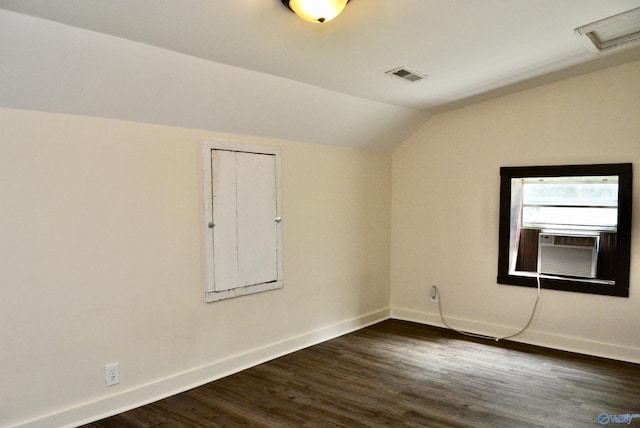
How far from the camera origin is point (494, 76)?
347 centimetres

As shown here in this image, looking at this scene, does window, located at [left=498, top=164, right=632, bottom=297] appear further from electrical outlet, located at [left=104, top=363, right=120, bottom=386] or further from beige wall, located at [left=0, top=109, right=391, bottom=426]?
electrical outlet, located at [left=104, top=363, right=120, bottom=386]

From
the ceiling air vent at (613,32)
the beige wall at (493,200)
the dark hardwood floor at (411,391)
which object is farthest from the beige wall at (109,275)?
the ceiling air vent at (613,32)

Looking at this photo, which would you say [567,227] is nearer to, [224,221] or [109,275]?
[224,221]

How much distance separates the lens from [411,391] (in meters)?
3.00

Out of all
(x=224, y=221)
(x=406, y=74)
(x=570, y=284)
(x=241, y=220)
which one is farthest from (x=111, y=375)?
(x=570, y=284)

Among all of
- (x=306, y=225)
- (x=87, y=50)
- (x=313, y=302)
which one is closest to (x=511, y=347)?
(x=313, y=302)

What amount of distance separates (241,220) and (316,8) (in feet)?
6.06

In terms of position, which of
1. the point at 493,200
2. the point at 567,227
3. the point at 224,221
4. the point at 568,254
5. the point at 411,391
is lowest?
the point at 411,391

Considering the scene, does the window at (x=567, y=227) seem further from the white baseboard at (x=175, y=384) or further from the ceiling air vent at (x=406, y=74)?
the white baseboard at (x=175, y=384)

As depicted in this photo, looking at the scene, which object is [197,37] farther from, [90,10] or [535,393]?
[535,393]

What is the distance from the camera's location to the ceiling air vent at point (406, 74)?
121 inches

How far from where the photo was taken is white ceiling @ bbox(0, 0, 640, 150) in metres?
2.00

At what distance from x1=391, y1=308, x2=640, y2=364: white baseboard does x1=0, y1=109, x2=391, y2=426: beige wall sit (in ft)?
5.43

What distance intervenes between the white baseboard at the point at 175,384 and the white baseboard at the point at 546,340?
1044mm
